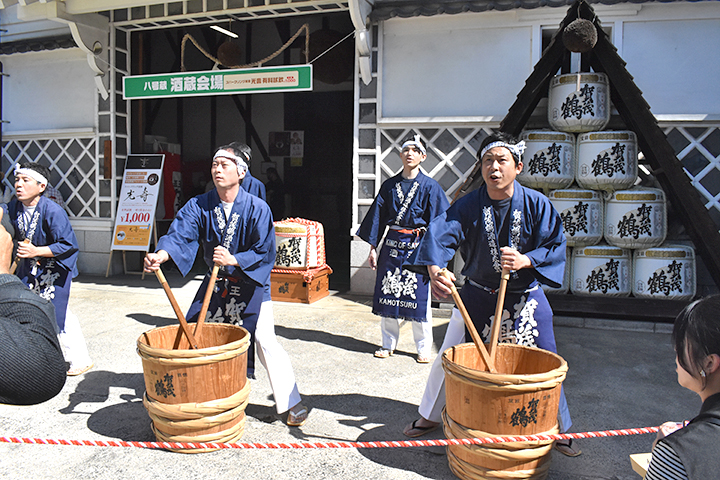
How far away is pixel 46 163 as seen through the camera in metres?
8.34

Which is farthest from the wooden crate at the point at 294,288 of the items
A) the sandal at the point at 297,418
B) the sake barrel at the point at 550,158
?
the sandal at the point at 297,418

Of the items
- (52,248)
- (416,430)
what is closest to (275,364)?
(416,430)

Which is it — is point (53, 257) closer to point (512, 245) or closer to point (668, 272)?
point (512, 245)

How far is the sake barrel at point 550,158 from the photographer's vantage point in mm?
5516

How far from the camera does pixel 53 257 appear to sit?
12.6 ft

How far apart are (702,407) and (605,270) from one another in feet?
14.6

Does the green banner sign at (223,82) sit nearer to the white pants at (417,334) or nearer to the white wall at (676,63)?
the white pants at (417,334)

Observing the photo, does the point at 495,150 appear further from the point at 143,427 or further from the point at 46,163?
the point at 46,163

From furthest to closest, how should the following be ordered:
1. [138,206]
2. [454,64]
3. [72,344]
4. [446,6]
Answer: [138,206], [454,64], [446,6], [72,344]

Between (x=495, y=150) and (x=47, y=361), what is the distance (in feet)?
6.96

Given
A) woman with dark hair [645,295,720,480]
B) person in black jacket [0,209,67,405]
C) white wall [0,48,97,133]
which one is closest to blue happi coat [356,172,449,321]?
woman with dark hair [645,295,720,480]

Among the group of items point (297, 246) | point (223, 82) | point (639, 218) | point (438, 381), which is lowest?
point (438, 381)

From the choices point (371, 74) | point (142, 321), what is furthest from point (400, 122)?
point (142, 321)

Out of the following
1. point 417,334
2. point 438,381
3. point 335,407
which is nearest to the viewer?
point 438,381
